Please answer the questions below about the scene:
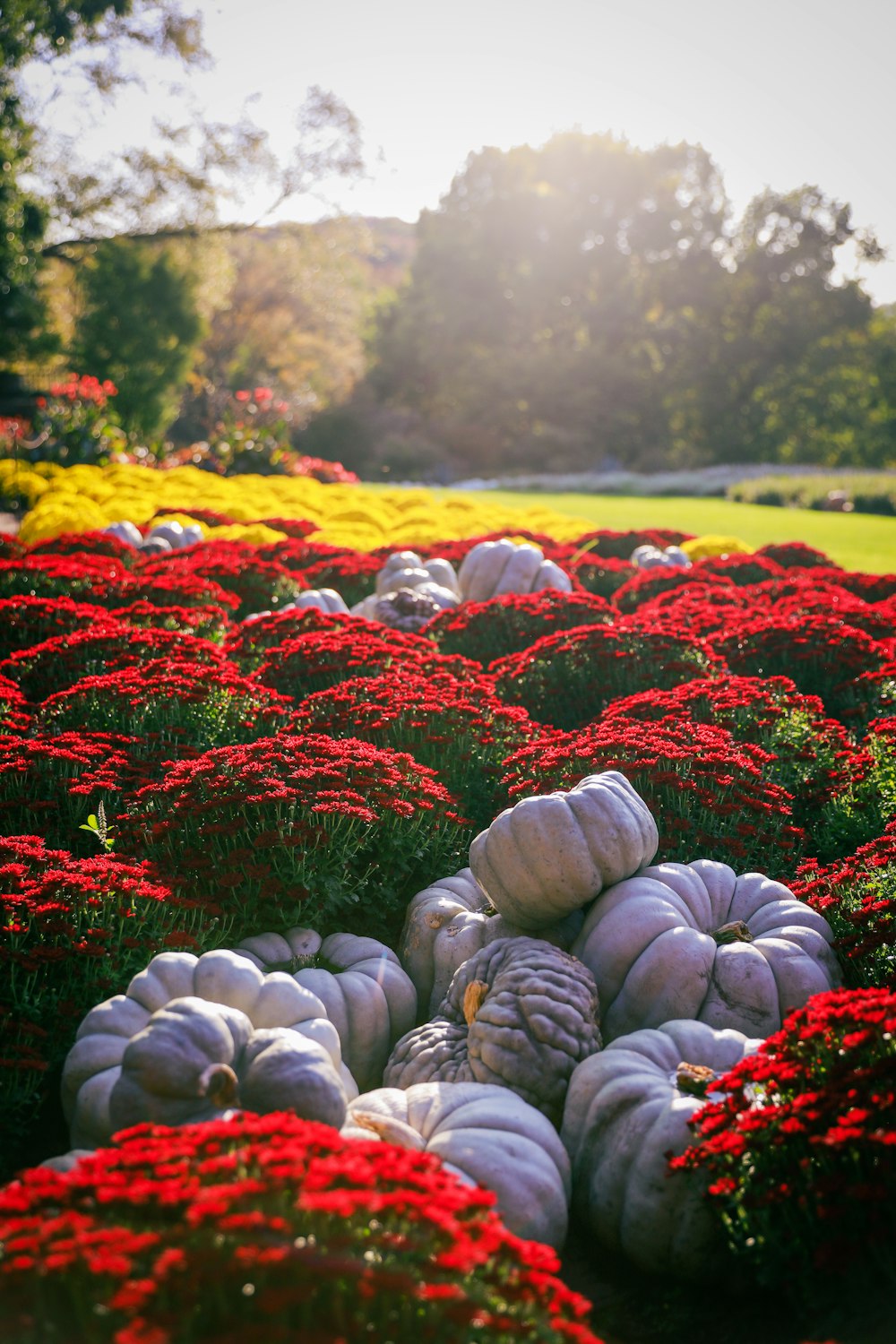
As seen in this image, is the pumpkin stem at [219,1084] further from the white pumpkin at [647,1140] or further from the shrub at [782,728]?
the shrub at [782,728]

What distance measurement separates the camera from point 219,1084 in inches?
101

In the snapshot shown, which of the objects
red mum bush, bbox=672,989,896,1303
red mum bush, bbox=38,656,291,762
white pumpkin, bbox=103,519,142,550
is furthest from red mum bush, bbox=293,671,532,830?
white pumpkin, bbox=103,519,142,550

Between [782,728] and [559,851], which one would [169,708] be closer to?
[559,851]

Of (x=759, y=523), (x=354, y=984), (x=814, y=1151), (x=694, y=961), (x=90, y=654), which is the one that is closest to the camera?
(x=814, y=1151)

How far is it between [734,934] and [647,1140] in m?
0.98

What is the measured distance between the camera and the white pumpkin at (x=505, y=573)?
27.3 ft

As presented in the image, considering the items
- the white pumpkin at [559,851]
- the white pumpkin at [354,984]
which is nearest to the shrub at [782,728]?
the white pumpkin at [559,851]

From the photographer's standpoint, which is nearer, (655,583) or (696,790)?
(696,790)

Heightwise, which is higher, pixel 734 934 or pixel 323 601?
pixel 323 601

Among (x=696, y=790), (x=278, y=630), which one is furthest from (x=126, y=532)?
(x=696, y=790)

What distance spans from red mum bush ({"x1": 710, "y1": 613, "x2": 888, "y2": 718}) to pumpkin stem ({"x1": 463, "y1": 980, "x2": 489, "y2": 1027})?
3.45 metres

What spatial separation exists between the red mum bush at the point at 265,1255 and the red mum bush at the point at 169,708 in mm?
2888

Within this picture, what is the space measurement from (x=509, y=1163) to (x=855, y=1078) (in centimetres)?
88

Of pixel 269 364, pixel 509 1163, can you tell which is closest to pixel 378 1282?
pixel 509 1163
